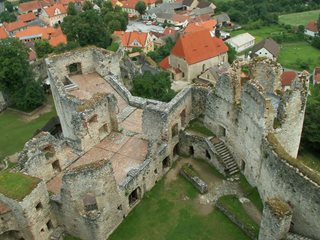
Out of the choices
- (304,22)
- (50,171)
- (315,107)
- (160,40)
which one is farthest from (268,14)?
(50,171)

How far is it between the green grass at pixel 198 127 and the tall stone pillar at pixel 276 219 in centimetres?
974

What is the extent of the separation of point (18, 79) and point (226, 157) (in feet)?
89.5

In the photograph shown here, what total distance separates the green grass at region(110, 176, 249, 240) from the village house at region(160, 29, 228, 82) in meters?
38.0

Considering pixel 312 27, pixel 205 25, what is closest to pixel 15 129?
pixel 205 25

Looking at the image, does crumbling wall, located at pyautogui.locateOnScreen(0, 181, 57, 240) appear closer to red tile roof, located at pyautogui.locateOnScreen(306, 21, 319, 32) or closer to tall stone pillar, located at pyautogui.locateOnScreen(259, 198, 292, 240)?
tall stone pillar, located at pyautogui.locateOnScreen(259, 198, 292, 240)

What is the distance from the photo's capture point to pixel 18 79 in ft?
145

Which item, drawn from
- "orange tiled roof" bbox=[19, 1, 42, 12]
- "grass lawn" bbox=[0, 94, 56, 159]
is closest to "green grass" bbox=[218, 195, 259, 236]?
"grass lawn" bbox=[0, 94, 56, 159]

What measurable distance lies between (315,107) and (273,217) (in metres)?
16.5

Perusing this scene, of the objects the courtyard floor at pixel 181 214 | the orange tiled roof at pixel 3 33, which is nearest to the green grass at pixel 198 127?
the courtyard floor at pixel 181 214

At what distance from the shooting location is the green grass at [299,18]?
102625 mm

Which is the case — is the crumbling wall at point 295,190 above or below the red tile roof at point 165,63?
above

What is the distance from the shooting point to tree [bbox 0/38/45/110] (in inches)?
1692

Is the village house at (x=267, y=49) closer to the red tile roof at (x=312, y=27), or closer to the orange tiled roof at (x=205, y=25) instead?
the orange tiled roof at (x=205, y=25)

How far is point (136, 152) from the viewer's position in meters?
27.5
